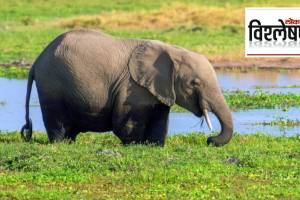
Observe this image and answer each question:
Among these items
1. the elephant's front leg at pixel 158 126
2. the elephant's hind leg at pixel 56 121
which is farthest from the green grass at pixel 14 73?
the elephant's front leg at pixel 158 126

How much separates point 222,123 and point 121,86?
1387 mm

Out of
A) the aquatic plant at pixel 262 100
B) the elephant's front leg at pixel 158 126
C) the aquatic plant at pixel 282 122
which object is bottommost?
the aquatic plant at pixel 262 100

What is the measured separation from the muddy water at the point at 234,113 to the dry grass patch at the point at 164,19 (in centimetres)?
1154

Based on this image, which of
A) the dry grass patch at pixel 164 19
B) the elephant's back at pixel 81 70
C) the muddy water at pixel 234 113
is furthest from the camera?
the dry grass patch at pixel 164 19

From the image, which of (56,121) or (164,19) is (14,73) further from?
(164,19)

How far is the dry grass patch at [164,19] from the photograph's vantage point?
36781mm

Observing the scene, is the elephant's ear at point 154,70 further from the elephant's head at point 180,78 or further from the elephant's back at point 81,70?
the elephant's back at point 81,70

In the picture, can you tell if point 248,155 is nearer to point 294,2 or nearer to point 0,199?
point 0,199

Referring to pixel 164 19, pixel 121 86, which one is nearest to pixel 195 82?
pixel 121 86

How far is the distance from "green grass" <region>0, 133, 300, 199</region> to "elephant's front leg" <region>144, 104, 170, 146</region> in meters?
0.46

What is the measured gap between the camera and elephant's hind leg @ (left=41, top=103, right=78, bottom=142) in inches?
551

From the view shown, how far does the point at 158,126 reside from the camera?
45.3 ft

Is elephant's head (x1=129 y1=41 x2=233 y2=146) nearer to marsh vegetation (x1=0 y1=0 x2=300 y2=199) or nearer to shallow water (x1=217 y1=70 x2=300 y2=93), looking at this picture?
marsh vegetation (x1=0 y1=0 x2=300 y2=199)

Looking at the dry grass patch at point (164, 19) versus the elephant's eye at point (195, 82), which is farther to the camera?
the dry grass patch at point (164, 19)
